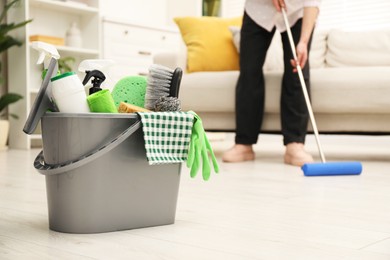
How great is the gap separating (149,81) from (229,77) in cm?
162

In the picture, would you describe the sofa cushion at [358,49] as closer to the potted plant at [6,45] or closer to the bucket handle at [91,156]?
the potted plant at [6,45]

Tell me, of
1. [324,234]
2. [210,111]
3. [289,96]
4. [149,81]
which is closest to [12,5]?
[210,111]

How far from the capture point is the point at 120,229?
0.98 metres

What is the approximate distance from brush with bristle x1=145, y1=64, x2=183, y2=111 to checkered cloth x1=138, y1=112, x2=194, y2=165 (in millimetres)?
39

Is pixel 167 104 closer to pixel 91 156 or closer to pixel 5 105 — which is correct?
pixel 91 156

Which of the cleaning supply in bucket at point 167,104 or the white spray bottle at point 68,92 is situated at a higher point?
the white spray bottle at point 68,92

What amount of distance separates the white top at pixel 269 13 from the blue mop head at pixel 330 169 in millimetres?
679

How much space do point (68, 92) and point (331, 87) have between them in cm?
172

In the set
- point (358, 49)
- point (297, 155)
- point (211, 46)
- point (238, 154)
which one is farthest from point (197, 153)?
point (358, 49)

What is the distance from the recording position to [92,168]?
3.08ft

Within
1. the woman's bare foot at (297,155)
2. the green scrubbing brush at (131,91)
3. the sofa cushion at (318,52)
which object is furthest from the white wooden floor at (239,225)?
the sofa cushion at (318,52)

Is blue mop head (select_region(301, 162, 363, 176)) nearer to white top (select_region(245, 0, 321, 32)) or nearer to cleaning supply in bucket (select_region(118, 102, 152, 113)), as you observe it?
white top (select_region(245, 0, 321, 32))

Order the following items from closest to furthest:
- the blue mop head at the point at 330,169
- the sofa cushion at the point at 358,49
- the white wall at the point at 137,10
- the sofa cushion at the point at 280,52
Answer: the blue mop head at the point at 330,169 → the sofa cushion at the point at 358,49 → the sofa cushion at the point at 280,52 → the white wall at the point at 137,10

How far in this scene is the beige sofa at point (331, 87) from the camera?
2.41 meters
